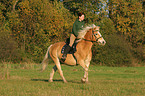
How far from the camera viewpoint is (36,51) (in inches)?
1548

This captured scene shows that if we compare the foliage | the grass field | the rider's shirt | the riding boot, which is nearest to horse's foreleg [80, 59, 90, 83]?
the grass field

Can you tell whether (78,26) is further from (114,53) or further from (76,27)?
(114,53)

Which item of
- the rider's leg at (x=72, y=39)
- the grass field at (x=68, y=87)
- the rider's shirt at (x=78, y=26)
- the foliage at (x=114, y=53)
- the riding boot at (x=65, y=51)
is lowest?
the foliage at (x=114, y=53)

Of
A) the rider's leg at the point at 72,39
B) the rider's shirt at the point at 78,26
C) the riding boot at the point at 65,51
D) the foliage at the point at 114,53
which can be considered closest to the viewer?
the rider's shirt at the point at 78,26

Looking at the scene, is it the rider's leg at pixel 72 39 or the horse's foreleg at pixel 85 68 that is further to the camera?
the rider's leg at pixel 72 39

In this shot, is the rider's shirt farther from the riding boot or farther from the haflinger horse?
the riding boot

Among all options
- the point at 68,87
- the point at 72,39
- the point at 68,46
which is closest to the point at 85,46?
the point at 72,39

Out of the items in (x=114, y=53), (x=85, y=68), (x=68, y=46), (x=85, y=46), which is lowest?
(x=114, y=53)

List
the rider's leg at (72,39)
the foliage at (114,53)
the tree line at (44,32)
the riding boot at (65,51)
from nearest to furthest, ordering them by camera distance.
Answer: the rider's leg at (72,39), the riding boot at (65,51), the tree line at (44,32), the foliage at (114,53)

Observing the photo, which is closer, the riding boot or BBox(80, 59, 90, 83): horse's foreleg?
BBox(80, 59, 90, 83): horse's foreleg

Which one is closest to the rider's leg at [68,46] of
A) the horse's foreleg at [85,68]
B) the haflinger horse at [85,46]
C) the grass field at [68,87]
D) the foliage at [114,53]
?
the haflinger horse at [85,46]

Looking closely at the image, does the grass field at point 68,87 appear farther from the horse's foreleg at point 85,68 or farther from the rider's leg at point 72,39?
the rider's leg at point 72,39

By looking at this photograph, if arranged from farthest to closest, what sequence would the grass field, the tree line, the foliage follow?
the foliage → the tree line → the grass field

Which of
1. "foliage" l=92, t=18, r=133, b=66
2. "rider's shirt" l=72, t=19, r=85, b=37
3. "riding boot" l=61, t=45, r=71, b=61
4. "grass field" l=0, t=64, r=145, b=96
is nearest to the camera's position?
"grass field" l=0, t=64, r=145, b=96
